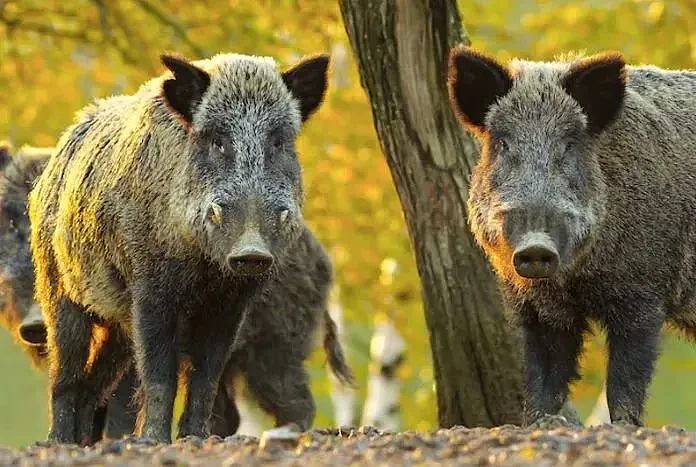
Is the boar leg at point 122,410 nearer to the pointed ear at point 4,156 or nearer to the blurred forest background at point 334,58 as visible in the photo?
the pointed ear at point 4,156

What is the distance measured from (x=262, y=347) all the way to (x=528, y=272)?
335cm

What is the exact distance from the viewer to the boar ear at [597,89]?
776 cm

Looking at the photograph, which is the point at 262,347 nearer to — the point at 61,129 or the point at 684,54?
the point at 684,54

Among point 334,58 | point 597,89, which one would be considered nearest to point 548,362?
point 597,89

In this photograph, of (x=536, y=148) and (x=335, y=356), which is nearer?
(x=536, y=148)

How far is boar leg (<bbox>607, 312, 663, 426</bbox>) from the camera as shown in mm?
7414

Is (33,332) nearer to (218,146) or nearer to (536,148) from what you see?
(218,146)

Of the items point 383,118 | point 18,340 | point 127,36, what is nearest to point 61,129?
point 127,36

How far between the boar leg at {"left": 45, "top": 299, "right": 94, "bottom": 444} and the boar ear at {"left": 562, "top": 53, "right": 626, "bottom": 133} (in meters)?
3.09

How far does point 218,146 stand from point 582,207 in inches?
73.4

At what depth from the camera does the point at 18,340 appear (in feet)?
34.3

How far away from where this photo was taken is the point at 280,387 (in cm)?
1020

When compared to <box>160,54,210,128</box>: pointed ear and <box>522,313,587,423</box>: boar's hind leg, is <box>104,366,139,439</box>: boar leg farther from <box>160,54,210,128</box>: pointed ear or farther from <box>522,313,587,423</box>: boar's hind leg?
<box>522,313,587,423</box>: boar's hind leg

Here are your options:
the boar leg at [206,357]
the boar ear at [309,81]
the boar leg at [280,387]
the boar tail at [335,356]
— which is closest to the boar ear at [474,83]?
the boar ear at [309,81]
